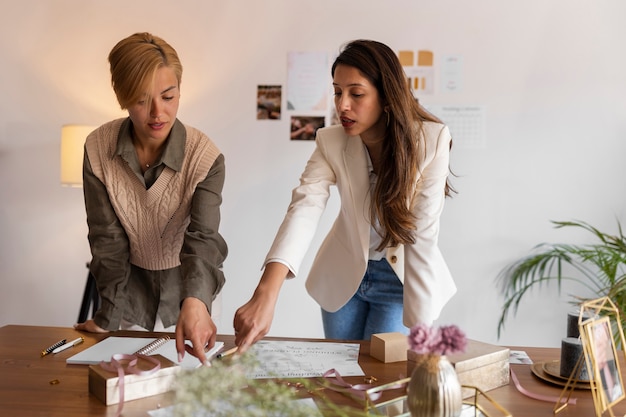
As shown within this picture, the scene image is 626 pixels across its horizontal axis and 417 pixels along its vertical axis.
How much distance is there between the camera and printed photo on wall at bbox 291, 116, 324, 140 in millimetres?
3324

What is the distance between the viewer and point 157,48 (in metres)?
1.79

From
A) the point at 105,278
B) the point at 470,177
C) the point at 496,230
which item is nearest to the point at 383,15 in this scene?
the point at 470,177

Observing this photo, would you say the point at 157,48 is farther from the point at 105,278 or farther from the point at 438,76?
the point at 438,76

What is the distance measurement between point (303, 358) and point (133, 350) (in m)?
0.41

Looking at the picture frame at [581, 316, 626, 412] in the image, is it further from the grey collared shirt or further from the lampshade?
the lampshade

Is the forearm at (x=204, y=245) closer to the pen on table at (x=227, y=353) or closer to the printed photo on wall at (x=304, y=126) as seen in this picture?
the pen on table at (x=227, y=353)

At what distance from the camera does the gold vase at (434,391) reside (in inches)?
38.1

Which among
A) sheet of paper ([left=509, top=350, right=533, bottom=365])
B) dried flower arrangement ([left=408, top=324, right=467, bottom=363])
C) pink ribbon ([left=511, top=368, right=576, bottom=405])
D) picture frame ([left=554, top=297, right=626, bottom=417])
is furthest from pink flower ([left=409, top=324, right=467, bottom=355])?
sheet of paper ([left=509, top=350, right=533, bottom=365])

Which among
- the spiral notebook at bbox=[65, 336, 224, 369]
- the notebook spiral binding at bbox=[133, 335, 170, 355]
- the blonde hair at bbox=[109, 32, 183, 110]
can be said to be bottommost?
the spiral notebook at bbox=[65, 336, 224, 369]

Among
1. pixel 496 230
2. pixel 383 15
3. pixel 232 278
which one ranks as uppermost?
pixel 383 15

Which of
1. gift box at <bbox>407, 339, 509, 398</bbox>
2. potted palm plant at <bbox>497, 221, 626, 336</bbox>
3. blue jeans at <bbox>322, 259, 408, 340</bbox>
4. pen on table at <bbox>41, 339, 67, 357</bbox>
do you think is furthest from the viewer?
potted palm plant at <bbox>497, 221, 626, 336</bbox>

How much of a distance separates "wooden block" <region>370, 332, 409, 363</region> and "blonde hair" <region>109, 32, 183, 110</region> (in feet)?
3.08

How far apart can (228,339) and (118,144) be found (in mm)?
695

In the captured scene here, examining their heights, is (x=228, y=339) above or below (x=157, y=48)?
below
